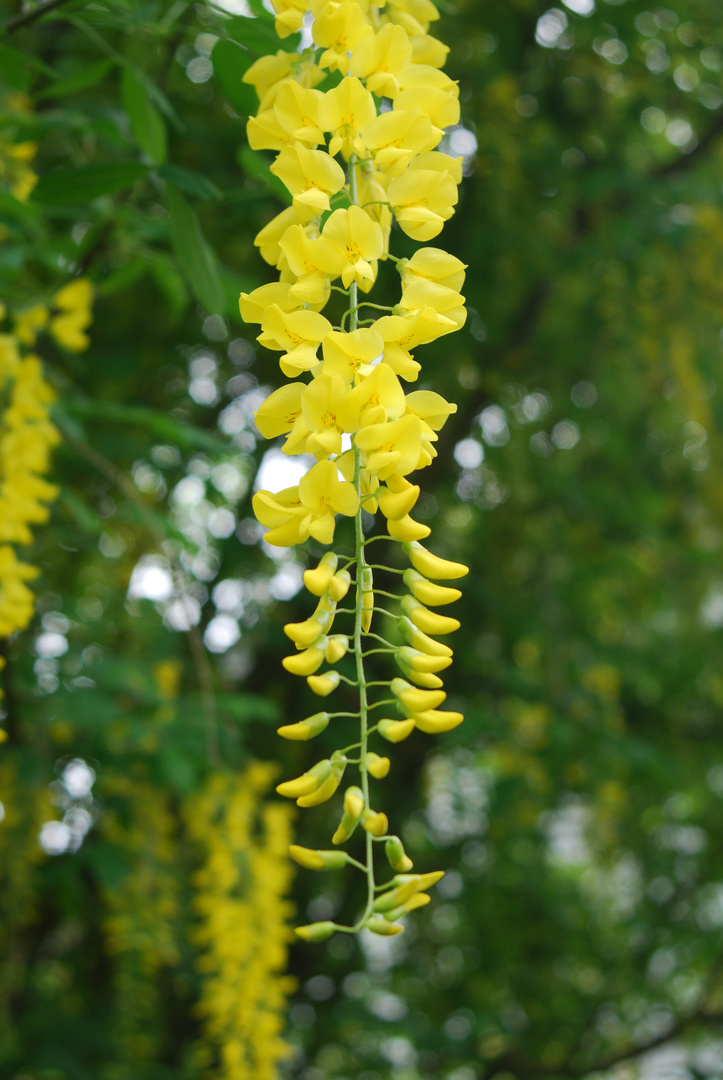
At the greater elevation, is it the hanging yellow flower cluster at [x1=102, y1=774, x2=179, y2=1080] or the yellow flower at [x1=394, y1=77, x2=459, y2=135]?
the yellow flower at [x1=394, y1=77, x2=459, y2=135]

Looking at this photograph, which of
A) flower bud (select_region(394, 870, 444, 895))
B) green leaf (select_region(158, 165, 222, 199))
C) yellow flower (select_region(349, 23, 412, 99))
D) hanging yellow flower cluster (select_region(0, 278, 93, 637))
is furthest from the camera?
hanging yellow flower cluster (select_region(0, 278, 93, 637))

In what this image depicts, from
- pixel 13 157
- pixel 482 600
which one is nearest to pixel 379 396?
pixel 13 157

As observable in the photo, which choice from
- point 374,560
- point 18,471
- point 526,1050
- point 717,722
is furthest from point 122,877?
point 717,722

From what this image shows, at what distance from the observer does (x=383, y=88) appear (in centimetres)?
85

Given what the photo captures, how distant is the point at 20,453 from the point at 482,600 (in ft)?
7.11

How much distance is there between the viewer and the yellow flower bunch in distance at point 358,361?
0.71 metres

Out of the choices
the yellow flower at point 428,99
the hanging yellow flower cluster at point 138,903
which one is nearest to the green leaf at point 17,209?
the yellow flower at point 428,99

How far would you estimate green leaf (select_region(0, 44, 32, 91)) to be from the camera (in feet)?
3.93

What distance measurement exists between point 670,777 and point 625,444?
1.54 meters

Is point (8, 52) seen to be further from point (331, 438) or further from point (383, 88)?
point (331, 438)

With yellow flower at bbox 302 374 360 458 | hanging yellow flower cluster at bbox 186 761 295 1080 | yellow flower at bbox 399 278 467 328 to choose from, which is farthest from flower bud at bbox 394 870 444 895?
hanging yellow flower cluster at bbox 186 761 295 1080

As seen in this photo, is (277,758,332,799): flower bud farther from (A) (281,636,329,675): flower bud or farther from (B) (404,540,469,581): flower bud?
(B) (404,540,469,581): flower bud

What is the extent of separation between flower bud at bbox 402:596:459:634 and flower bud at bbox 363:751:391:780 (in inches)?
4.9

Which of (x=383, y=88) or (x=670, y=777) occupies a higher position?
(x=383, y=88)
